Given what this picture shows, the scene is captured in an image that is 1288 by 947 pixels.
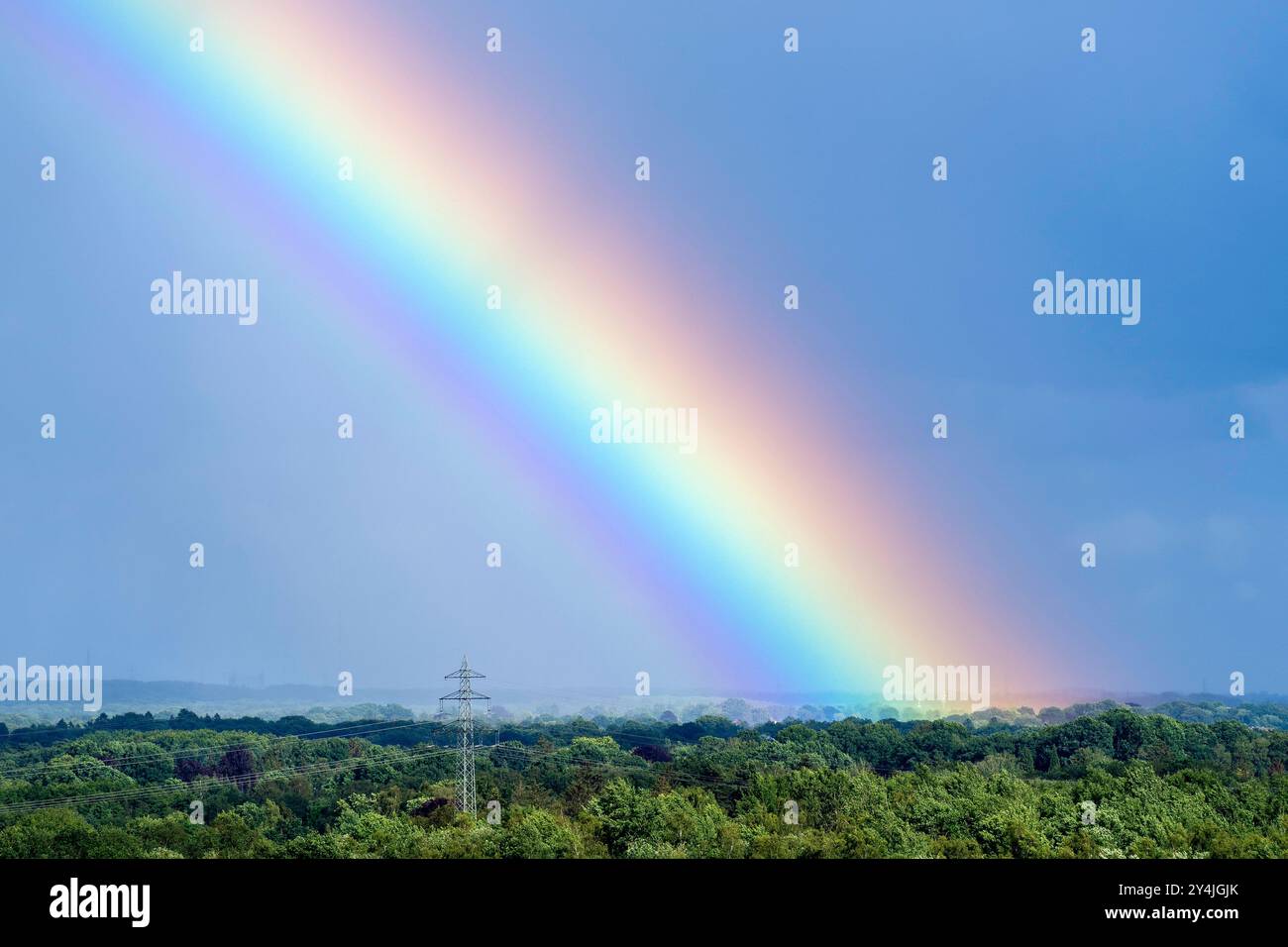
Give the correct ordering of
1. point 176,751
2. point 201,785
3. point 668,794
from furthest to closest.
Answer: point 176,751 → point 201,785 → point 668,794

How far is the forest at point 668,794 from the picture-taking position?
4816 cm

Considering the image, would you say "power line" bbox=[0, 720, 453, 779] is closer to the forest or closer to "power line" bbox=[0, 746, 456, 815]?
the forest

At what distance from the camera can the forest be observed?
158 feet

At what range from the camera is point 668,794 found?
56.2 meters

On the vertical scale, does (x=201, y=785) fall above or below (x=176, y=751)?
below

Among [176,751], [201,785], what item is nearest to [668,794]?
[201,785]

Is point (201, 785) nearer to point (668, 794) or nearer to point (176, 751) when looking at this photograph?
point (176, 751)

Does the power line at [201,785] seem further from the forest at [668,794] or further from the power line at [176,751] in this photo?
the power line at [176,751]

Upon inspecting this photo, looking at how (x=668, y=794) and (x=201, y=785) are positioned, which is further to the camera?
(x=201, y=785)
